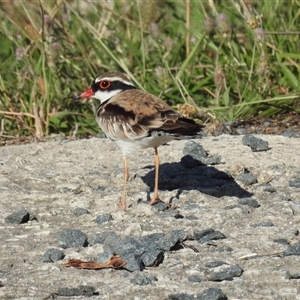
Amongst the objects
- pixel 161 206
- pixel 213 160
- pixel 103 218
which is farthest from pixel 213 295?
pixel 213 160

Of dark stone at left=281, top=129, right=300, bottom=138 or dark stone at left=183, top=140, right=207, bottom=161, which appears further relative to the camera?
dark stone at left=281, top=129, right=300, bottom=138

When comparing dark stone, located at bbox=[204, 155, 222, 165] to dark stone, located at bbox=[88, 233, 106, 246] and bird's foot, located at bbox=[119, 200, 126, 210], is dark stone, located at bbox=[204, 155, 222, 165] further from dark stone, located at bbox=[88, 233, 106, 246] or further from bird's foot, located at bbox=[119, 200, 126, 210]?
dark stone, located at bbox=[88, 233, 106, 246]

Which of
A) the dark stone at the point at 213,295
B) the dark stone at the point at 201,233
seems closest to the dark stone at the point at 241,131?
the dark stone at the point at 201,233

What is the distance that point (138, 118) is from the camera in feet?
20.9

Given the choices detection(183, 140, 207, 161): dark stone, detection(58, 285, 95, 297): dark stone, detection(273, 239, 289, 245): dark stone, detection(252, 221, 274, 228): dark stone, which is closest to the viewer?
detection(58, 285, 95, 297): dark stone

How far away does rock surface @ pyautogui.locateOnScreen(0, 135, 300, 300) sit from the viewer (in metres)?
4.99

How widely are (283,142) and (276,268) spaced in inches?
102

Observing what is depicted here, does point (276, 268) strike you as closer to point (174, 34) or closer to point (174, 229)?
point (174, 229)

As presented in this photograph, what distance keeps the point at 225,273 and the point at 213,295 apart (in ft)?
1.12

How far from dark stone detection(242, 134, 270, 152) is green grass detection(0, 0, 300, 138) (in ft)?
2.26

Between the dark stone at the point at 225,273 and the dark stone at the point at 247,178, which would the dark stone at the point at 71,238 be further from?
the dark stone at the point at 247,178

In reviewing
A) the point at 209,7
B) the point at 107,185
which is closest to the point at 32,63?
the point at 209,7

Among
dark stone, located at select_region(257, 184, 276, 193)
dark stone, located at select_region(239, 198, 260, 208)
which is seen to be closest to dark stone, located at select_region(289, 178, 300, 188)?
dark stone, located at select_region(257, 184, 276, 193)

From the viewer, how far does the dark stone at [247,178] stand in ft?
22.3
